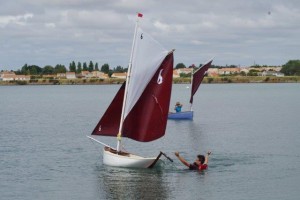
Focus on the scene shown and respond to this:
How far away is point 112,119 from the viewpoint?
43156mm

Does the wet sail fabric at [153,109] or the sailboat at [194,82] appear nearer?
the wet sail fabric at [153,109]

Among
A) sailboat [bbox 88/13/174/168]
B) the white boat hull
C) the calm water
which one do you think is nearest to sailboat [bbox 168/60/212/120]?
the calm water

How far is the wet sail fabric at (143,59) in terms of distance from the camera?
132 ft

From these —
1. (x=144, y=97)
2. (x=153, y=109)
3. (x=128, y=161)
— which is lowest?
(x=128, y=161)

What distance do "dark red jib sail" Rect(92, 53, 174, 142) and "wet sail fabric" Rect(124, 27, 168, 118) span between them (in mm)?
318

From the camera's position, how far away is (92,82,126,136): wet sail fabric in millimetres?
42906

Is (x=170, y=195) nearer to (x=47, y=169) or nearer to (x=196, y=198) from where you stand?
(x=196, y=198)

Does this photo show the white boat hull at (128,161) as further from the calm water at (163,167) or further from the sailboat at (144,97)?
the calm water at (163,167)

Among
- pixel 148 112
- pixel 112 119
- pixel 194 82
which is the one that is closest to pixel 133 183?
pixel 148 112

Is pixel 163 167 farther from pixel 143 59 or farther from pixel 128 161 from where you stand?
pixel 143 59

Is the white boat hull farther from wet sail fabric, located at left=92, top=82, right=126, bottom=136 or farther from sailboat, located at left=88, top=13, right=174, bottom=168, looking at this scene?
wet sail fabric, located at left=92, top=82, right=126, bottom=136

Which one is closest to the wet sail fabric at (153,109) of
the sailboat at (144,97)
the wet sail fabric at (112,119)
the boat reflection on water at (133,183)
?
the sailboat at (144,97)

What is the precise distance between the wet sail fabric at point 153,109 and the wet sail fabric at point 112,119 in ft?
3.00

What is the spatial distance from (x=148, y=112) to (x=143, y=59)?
132 inches
